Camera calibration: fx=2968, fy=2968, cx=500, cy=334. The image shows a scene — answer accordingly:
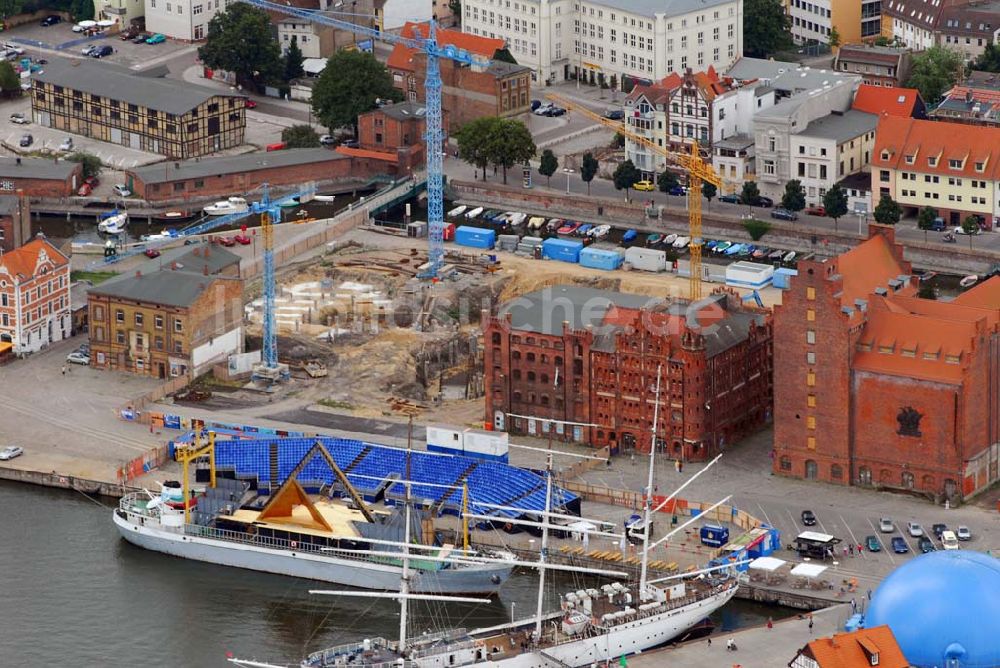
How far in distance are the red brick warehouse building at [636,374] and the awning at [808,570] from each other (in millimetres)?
19904

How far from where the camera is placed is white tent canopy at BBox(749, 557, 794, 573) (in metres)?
173

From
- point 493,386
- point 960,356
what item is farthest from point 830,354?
point 493,386

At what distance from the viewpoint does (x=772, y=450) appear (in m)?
191

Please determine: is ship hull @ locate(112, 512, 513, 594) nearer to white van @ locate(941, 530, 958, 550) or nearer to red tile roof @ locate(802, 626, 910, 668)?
white van @ locate(941, 530, 958, 550)

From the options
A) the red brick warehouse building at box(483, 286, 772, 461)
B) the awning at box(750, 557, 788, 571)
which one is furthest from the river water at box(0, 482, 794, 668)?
the red brick warehouse building at box(483, 286, 772, 461)

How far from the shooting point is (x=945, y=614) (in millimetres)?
157250

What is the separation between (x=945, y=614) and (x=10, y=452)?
6737cm

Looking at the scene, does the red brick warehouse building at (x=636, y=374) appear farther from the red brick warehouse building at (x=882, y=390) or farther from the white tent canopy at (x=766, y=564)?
the white tent canopy at (x=766, y=564)

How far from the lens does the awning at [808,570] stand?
563 feet

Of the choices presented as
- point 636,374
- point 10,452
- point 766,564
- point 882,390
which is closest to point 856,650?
point 766,564

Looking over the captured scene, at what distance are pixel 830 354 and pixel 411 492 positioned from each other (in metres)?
27.5

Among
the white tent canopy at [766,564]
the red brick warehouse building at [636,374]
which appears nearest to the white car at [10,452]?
the red brick warehouse building at [636,374]

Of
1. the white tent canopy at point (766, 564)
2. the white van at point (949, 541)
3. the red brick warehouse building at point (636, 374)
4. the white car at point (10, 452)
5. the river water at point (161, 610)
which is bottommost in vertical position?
the river water at point (161, 610)

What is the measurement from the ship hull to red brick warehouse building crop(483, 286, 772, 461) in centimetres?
2174
